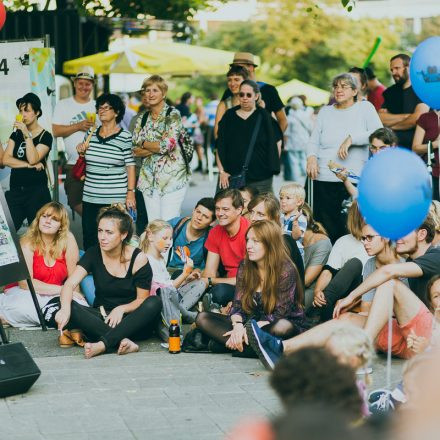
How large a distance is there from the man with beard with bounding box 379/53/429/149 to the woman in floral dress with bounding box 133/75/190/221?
2259 mm

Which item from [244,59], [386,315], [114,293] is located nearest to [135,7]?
[244,59]

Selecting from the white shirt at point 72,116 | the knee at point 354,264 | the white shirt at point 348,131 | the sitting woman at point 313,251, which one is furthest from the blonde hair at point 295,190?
the white shirt at point 72,116

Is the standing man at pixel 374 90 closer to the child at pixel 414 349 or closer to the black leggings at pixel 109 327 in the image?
the black leggings at pixel 109 327

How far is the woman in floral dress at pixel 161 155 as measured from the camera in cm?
945

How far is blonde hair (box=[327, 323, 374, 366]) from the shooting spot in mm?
4121

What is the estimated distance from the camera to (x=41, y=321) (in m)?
7.75

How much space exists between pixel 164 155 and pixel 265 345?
11.5 ft

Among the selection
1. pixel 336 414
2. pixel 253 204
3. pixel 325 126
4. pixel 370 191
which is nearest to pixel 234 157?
pixel 325 126

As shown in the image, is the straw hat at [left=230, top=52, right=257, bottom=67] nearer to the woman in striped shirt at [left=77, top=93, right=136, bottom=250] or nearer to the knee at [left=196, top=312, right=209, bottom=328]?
the woman in striped shirt at [left=77, top=93, right=136, bottom=250]

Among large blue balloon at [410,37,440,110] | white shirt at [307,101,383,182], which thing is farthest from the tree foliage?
large blue balloon at [410,37,440,110]

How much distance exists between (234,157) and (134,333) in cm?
299

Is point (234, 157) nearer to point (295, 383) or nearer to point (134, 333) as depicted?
point (134, 333)

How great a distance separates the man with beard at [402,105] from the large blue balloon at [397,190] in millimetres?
4437

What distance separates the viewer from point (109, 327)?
718 cm
